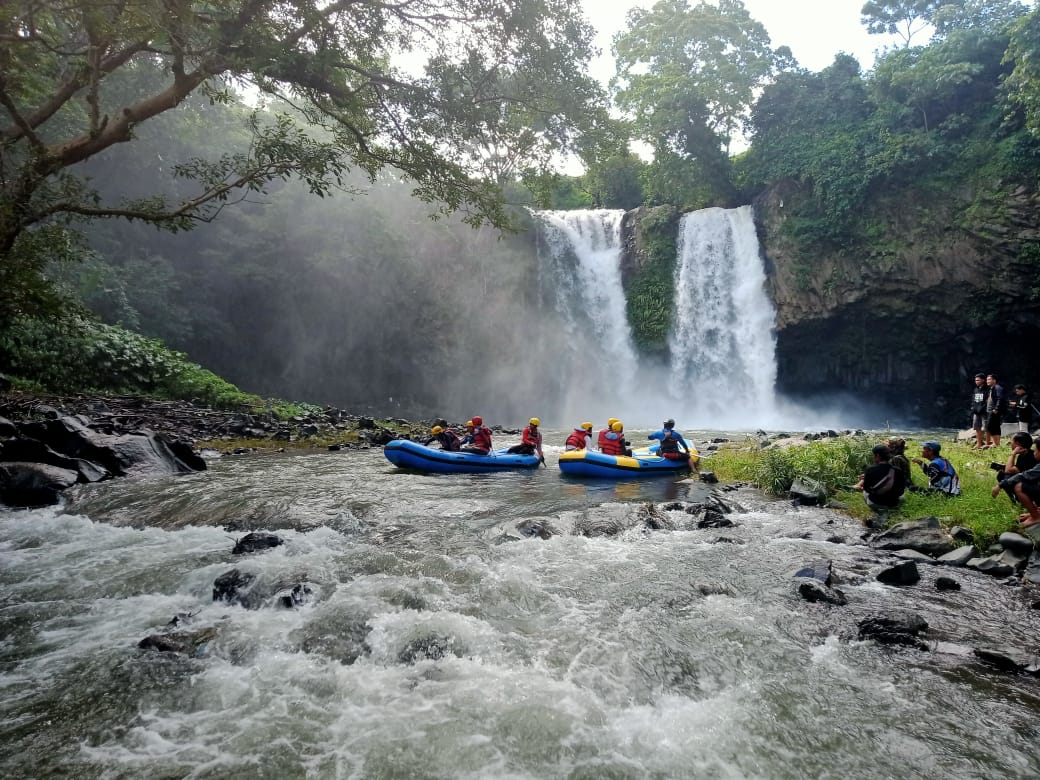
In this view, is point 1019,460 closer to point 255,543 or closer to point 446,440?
point 255,543

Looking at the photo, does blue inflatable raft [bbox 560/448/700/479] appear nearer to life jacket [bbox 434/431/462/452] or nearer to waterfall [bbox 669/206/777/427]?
life jacket [bbox 434/431/462/452]

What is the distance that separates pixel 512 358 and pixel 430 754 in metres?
25.8

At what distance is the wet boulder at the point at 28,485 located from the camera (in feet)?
25.8

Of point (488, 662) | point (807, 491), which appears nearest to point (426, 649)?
point (488, 662)

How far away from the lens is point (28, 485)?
8.00 metres

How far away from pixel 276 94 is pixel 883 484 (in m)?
9.94

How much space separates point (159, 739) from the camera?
124 inches

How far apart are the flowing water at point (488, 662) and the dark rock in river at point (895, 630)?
10 cm

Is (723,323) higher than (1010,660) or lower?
higher

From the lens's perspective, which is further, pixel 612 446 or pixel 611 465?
pixel 612 446

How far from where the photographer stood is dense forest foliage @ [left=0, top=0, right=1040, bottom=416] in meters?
9.30

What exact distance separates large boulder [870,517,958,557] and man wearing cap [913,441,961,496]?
98 centimetres

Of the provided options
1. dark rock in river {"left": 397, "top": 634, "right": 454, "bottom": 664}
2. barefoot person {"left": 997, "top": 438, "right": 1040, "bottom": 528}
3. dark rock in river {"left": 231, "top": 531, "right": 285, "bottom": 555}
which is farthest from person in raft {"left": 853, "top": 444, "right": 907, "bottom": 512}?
dark rock in river {"left": 231, "top": 531, "right": 285, "bottom": 555}

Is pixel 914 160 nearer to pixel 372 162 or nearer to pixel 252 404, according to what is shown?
pixel 372 162
